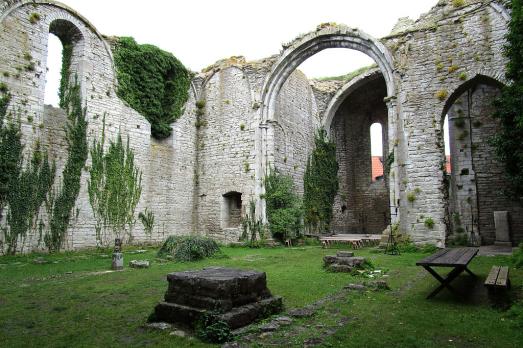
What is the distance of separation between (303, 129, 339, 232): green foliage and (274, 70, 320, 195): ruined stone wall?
37 centimetres

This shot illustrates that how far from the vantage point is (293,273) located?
23.4 ft

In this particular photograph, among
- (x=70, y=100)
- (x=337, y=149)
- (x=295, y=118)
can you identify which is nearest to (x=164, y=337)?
(x=70, y=100)

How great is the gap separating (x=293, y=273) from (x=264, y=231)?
659 centimetres

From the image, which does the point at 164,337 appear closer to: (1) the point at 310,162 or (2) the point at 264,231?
(2) the point at 264,231

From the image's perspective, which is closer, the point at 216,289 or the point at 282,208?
the point at 216,289

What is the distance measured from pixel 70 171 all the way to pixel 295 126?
29.4 feet

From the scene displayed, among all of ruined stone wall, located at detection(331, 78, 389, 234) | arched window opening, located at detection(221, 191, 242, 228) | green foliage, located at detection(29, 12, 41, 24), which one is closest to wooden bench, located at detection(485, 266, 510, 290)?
arched window opening, located at detection(221, 191, 242, 228)

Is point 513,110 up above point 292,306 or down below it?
above

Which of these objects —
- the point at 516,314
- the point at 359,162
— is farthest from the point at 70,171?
the point at 359,162

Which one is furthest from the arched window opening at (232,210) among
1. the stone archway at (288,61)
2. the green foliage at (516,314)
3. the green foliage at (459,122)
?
the green foliage at (516,314)

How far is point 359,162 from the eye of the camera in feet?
65.7

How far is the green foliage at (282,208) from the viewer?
13.6m

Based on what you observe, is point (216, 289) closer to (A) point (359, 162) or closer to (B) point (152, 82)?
(B) point (152, 82)

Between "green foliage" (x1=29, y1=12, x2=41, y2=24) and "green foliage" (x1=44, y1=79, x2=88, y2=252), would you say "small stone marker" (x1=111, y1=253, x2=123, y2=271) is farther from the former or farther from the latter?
"green foliage" (x1=29, y1=12, x2=41, y2=24)
